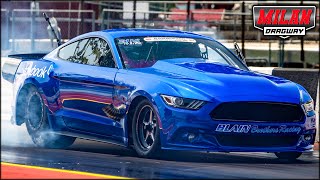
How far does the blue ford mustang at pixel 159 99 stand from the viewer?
10.9 m

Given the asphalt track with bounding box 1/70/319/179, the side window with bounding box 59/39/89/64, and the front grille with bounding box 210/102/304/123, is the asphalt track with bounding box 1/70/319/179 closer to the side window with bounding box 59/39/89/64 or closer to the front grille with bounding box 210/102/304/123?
the front grille with bounding box 210/102/304/123

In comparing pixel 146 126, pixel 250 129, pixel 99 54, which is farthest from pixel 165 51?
pixel 250 129

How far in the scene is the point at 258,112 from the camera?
11.0 meters

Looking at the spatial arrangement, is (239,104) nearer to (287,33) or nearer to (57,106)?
(57,106)

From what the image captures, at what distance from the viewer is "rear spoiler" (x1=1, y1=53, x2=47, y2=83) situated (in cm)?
1402

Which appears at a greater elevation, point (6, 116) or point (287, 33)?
point (287, 33)

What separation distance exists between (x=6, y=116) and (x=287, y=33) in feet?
15.2

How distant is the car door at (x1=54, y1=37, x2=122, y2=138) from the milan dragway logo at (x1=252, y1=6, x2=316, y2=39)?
5.46 metres

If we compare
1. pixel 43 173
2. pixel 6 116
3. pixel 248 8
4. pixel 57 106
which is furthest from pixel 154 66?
pixel 248 8

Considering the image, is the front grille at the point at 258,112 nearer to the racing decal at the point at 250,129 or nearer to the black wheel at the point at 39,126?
the racing decal at the point at 250,129

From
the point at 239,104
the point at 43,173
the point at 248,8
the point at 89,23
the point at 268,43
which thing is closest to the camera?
the point at 43,173

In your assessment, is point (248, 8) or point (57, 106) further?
point (248, 8)

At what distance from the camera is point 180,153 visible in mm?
11930

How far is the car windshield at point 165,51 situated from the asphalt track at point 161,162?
→ 1010 mm
